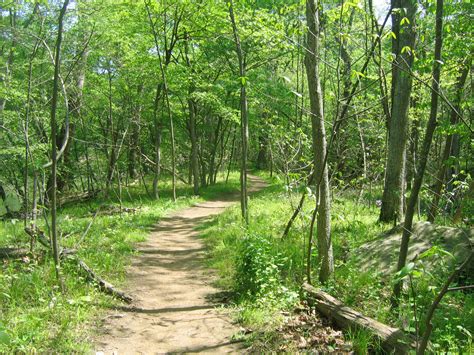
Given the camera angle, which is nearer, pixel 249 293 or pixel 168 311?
pixel 249 293

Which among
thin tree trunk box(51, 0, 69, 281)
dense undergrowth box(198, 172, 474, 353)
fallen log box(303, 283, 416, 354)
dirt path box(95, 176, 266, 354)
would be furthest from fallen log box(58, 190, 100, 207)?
fallen log box(303, 283, 416, 354)

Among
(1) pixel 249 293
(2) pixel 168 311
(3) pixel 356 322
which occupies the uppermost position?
(3) pixel 356 322

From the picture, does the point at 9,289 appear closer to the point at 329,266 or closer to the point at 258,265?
the point at 258,265

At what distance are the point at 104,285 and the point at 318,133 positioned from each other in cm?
407

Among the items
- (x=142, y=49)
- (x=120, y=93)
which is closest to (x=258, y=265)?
(x=120, y=93)

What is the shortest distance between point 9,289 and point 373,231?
694 cm

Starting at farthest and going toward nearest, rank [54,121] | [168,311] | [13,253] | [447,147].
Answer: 1. [447,147]
2. [13,253]
3. [168,311]
4. [54,121]

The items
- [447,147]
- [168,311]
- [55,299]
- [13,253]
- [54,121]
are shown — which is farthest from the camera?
[447,147]

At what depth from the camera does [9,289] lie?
554 centimetres

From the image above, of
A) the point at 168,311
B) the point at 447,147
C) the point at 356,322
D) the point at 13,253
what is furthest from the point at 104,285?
the point at 447,147

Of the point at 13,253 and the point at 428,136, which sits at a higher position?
the point at 428,136

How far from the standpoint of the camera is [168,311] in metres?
5.98

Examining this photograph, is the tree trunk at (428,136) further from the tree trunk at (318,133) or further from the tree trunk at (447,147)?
the tree trunk at (447,147)

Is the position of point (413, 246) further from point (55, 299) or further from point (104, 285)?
point (55, 299)
